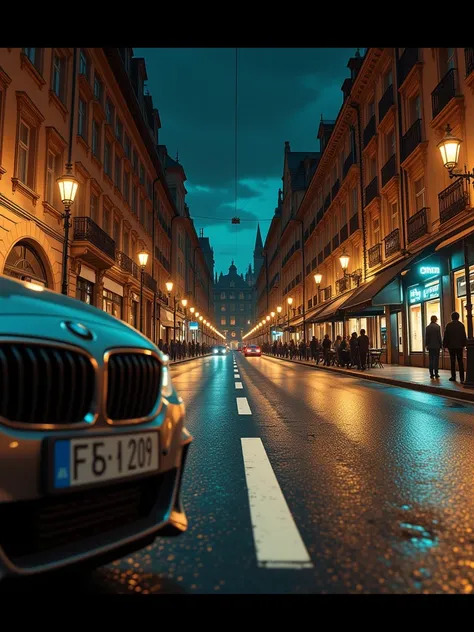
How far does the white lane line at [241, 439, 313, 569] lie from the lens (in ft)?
7.62

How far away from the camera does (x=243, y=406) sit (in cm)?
895

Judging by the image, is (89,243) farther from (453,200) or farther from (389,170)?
(389,170)

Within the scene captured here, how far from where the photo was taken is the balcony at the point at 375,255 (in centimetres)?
2452

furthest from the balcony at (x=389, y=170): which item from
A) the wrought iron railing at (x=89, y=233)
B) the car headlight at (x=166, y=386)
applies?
the car headlight at (x=166, y=386)

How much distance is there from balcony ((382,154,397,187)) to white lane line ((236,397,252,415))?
52.2ft

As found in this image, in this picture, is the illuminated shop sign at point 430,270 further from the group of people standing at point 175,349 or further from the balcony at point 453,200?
the group of people standing at point 175,349

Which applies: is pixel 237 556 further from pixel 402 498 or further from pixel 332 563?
pixel 402 498

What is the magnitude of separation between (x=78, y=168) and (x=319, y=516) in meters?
20.0

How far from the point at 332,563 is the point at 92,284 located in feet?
70.9

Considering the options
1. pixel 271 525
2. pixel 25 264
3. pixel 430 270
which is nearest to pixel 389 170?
pixel 430 270

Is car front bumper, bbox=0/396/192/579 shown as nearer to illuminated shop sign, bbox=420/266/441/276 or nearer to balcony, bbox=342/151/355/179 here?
illuminated shop sign, bbox=420/266/441/276

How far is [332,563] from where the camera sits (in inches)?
90.1
